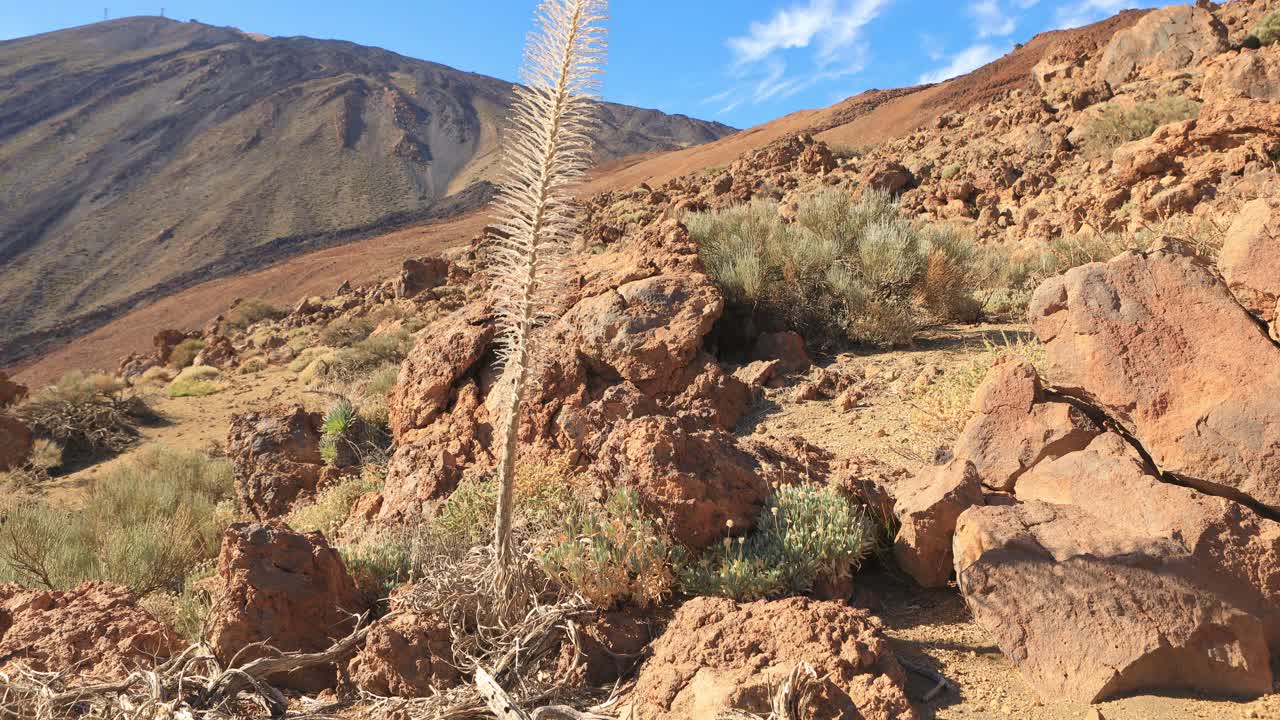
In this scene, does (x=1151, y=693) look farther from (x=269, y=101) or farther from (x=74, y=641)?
(x=269, y=101)

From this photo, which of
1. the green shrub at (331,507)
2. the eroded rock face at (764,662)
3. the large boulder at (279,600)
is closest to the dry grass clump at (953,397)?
the eroded rock face at (764,662)

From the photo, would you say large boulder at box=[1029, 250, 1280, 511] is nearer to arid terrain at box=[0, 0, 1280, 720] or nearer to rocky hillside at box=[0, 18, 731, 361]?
arid terrain at box=[0, 0, 1280, 720]

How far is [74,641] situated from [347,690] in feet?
3.78

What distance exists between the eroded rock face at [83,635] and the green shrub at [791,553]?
216 cm

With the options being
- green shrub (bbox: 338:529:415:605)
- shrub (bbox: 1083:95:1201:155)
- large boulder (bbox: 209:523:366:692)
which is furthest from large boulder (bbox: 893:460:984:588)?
shrub (bbox: 1083:95:1201:155)

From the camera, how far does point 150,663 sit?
2.87m

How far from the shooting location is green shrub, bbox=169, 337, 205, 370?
56.5 feet

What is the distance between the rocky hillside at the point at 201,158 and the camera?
3478 centimetres

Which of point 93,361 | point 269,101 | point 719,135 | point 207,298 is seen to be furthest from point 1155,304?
point 719,135

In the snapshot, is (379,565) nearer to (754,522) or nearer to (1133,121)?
(754,522)

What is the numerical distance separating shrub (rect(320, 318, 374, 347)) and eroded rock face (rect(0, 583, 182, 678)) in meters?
12.2

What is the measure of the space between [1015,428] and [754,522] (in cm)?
118

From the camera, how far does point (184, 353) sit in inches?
685

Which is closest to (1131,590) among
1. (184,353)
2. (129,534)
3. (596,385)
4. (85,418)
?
(596,385)
